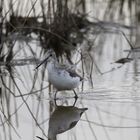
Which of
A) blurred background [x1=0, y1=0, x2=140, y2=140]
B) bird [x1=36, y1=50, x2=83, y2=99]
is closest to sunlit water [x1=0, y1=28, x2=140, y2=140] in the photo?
blurred background [x1=0, y1=0, x2=140, y2=140]

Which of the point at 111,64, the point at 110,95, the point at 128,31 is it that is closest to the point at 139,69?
the point at 111,64

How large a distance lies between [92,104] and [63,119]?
48 cm

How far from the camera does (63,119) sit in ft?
16.1

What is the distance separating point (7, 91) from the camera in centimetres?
599

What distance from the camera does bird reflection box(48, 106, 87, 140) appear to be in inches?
178

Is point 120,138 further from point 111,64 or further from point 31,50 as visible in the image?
point 31,50

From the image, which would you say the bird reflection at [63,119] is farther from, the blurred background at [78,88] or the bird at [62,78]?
the bird at [62,78]

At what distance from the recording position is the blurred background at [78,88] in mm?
4574

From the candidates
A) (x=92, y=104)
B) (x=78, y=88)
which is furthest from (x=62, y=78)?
(x=78, y=88)

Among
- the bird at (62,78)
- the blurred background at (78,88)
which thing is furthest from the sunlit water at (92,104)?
the bird at (62,78)

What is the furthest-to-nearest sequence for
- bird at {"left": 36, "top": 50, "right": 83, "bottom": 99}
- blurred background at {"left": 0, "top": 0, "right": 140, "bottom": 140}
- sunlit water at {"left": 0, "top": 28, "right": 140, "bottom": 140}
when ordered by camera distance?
bird at {"left": 36, "top": 50, "right": 83, "bottom": 99} → blurred background at {"left": 0, "top": 0, "right": 140, "bottom": 140} → sunlit water at {"left": 0, "top": 28, "right": 140, "bottom": 140}

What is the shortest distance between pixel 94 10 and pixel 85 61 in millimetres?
4675

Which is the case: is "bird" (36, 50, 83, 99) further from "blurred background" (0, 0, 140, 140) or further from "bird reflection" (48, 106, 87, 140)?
"bird reflection" (48, 106, 87, 140)

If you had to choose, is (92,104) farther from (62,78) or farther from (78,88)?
(78,88)
